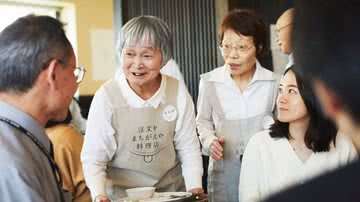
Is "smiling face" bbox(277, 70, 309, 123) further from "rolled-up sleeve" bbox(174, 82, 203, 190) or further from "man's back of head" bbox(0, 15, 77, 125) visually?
"man's back of head" bbox(0, 15, 77, 125)

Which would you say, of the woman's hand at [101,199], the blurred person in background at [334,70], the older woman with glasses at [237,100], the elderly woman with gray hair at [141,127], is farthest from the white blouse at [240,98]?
the blurred person in background at [334,70]

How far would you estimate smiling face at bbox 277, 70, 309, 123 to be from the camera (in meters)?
1.79

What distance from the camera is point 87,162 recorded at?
1.71 metres

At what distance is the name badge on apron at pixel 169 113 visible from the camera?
182 cm

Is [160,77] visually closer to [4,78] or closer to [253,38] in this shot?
[253,38]

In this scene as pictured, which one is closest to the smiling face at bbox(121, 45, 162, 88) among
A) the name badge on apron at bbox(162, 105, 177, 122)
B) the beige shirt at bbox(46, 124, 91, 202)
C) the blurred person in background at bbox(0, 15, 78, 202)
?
the name badge on apron at bbox(162, 105, 177, 122)

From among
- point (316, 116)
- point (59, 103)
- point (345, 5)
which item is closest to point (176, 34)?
point (316, 116)

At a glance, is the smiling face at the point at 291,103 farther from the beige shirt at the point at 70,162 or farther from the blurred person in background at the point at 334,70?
the blurred person in background at the point at 334,70

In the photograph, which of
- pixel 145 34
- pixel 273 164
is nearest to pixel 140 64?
pixel 145 34

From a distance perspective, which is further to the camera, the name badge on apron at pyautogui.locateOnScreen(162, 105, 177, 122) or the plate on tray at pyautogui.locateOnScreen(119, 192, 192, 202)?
the name badge on apron at pyautogui.locateOnScreen(162, 105, 177, 122)

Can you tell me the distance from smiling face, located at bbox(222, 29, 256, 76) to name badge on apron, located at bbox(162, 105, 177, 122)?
1.33ft

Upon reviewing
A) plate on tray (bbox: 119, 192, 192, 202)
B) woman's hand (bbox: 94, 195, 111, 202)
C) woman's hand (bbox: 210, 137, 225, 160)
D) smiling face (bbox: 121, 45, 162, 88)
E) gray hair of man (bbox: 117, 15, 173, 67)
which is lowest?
woman's hand (bbox: 94, 195, 111, 202)

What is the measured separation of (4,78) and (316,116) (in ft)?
3.56

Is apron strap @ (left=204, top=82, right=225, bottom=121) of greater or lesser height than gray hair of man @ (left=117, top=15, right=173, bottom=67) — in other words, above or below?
below
